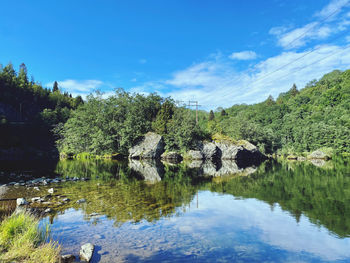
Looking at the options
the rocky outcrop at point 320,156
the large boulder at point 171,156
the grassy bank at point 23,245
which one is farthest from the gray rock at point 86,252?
the rocky outcrop at point 320,156

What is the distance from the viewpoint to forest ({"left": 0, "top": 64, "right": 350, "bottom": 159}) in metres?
61.4

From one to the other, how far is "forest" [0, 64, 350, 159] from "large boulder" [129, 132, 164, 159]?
220 centimetres

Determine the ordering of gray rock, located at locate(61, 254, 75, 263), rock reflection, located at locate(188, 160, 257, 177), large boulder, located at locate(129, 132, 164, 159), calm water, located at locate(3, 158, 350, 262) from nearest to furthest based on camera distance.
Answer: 1. gray rock, located at locate(61, 254, 75, 263)
2. calm water, located at locate(3, 158, 350, 262)
3. rock reflection, located at locate(188, 160, 257, 177)
4. large boulder, located at locate(129, 132, 164, 159)

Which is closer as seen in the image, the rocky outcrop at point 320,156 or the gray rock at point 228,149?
the gray rock at point 228,149

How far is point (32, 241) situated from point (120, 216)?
4.39 metres

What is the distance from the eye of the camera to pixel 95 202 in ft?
41.4

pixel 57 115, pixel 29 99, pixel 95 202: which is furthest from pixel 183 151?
pixel 29 99

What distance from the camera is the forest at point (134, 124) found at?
61375 mm

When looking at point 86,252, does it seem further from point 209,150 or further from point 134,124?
point 134,124

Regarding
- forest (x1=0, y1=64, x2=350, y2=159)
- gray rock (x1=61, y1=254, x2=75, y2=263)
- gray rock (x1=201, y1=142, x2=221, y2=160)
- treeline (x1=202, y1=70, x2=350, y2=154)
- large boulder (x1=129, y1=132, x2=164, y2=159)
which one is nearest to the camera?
gray rock (x1=61, y1=254, x2=75, y2=263)

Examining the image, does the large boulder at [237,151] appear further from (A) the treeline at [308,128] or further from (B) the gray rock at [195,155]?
(A) the treeline at [308,128]

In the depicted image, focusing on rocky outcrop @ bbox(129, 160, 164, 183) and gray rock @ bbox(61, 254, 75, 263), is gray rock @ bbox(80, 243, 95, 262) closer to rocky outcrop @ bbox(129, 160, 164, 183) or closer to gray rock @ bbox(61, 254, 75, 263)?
gray rock @ bbox(61, 254, 75, 263)

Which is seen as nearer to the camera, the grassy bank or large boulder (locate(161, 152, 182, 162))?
the grassy bank

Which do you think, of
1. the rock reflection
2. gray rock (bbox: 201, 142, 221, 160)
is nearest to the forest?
gray rock (bbox: 201, 142, 221, 160)
